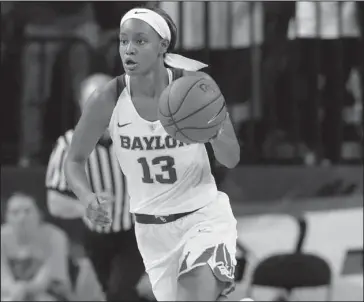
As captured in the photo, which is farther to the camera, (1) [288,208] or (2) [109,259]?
(1) [288,208]

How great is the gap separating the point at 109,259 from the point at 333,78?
1.58 m

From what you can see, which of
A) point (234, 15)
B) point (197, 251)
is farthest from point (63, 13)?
point (197, 251)

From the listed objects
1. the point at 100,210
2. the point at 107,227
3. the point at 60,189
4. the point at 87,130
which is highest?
the point at 87,130

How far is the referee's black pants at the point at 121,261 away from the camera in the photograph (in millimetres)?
4098

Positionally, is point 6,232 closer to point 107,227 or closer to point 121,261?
point 107,227

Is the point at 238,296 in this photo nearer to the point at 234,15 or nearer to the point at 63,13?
the point at 234,15

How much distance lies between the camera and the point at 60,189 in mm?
4480

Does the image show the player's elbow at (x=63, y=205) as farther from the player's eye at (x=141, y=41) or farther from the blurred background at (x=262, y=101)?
the player's eye at (x=141, y=41)

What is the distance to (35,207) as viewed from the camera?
4.76 m

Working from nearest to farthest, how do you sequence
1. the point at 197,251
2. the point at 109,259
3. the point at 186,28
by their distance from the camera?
1. the point at 197,251
2. the point at 109,259
3. the point at 186,28

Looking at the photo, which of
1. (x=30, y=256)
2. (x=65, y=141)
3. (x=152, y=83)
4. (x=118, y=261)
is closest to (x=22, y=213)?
(x=30, y=256)

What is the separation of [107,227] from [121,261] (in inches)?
7.8

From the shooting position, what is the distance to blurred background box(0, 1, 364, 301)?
4.68 m

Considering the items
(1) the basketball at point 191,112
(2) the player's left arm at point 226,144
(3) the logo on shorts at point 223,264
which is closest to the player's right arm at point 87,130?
(1) the basketball at point 191,112
